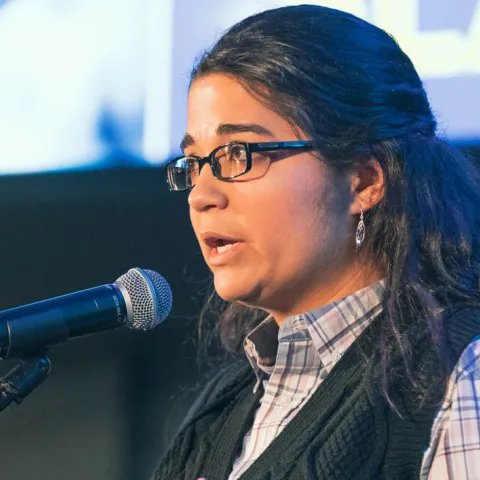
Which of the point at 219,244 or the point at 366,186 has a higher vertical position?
the point at 366,186

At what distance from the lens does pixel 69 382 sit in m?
2.16

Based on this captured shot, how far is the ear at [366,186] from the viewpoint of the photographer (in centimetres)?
151

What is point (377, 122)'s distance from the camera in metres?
1.49

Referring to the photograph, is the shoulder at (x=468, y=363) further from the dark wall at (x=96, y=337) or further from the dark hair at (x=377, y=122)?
the dark wall at (x=96, y=337)

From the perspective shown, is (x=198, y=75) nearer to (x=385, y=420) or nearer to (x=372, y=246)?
(x=372, y=246)

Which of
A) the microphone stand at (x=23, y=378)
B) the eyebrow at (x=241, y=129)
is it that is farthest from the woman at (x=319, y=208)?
the microphone stand at (x=23, y=378)

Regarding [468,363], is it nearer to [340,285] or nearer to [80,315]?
[340,285]

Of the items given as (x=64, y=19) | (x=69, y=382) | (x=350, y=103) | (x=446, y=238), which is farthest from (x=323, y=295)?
(x=64, y=19)

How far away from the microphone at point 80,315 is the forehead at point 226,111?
0.35 m

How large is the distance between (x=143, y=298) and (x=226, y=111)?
1.42ft

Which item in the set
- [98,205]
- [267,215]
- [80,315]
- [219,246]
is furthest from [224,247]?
[98,205]

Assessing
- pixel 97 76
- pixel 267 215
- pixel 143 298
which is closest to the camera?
pixel 143 298

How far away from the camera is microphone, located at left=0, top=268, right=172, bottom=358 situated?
114cm

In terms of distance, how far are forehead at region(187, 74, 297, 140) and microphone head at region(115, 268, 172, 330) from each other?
0.34 metres
